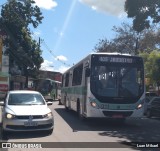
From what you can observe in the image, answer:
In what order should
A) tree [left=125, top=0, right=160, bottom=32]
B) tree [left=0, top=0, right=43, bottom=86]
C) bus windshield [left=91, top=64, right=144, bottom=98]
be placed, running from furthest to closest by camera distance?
tree [left=0, top=0, right=43, bottom=86]
tree [left=125, top=0, right=160, bottom=32]
bus windshield [left=91, top=64, right=144, bottom=98]

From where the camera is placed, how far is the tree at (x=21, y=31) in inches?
2148

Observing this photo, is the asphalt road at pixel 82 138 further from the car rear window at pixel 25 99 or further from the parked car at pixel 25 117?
the car rear window at pixel 25 99

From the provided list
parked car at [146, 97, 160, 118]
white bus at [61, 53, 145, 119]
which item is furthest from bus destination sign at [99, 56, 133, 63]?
parked car at [146, 97, 160, 118]

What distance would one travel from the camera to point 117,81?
16922 millimetres

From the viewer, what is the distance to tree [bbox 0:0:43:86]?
54.6 metres

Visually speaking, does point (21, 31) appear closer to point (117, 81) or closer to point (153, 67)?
point (153, 67)

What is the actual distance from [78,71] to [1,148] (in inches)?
436

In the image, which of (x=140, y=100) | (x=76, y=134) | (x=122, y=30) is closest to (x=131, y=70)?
(x=140, y=100)

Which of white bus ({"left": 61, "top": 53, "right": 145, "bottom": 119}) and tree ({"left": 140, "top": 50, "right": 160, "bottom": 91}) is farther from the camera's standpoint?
tree ({"left": 140, "top": 50, "right": 160, "bottom": 91})

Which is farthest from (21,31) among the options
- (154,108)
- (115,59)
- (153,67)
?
(115,59)

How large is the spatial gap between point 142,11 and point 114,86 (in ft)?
25.4

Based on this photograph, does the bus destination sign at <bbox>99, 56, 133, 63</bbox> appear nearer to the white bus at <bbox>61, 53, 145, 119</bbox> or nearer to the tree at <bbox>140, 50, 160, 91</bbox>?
the white bus at <bbox>61, 53, 145, 119</bbox>

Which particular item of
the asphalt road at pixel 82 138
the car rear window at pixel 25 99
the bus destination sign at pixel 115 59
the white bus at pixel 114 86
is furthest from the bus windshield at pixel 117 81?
the car rear window at pixel 25 99

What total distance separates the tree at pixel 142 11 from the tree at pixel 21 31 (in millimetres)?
33182
